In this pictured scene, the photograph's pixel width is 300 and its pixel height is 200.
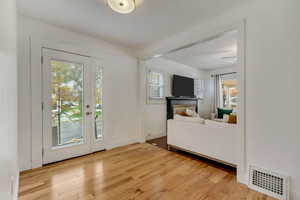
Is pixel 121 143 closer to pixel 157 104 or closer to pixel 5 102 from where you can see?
pixel 157 104

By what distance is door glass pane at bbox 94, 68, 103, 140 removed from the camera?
9.91 feet

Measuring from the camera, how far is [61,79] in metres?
2.56

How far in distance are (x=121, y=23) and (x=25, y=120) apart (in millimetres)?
2177

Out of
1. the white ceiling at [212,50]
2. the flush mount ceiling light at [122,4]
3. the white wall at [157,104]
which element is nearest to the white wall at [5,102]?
the flush mount ceiling light at [122,4]

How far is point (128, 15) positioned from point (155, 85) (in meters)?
2.32

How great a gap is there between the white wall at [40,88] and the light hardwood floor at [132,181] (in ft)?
1.83

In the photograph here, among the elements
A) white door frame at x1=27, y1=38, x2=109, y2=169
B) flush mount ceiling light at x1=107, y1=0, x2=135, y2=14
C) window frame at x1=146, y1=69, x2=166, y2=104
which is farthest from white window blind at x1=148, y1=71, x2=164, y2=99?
white door frame at x1=27, y1=38, x2=109, y2=169

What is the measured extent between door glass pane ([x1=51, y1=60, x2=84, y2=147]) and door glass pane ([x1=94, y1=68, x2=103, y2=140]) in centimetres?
30

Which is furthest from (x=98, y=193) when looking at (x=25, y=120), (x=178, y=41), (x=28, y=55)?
(x=178, y=41)

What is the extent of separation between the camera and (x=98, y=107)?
304 centimetres

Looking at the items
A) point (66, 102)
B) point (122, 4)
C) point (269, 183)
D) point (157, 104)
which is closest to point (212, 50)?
point (157, 104)

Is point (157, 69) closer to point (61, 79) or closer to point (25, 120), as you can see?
point (61, 79)

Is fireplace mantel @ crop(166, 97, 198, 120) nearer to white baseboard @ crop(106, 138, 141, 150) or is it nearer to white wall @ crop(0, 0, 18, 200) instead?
white baseboard @ crop(106, 138, 141, 150)

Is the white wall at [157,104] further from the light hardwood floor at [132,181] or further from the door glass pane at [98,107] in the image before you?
the light hardwood floor at [132,181]
